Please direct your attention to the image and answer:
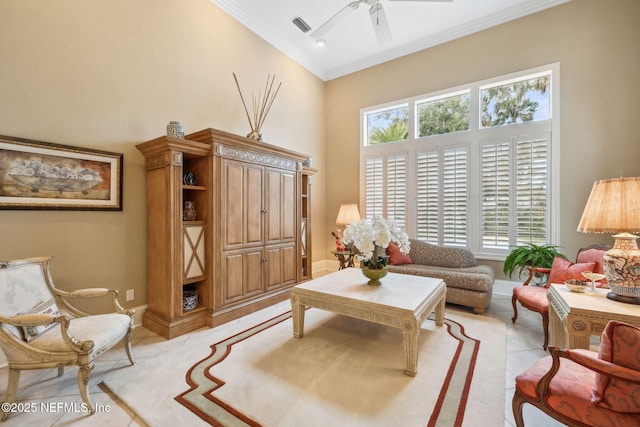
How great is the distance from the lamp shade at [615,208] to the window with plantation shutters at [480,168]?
231 cm

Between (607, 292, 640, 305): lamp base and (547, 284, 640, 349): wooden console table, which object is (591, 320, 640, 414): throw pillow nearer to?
(547, 284, 640, 349): wooden console table

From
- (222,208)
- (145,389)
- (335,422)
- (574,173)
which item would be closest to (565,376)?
(335,422)

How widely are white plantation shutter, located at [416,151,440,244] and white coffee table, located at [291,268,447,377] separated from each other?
6.32 ft

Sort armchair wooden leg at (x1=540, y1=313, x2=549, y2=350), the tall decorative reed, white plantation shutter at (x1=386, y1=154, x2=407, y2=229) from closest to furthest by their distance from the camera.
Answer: armchair wooden leg at (x1=540, y1=313, x2=549, y2=350), the tall decorative reed, white plantation shutter at (x1=386, y1=154, x2=407, y2=229)

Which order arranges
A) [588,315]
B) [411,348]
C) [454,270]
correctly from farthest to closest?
[454,270], [411,348], [588,315]

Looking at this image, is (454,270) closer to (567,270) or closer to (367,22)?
(567,270)

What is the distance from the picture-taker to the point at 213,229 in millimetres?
2988

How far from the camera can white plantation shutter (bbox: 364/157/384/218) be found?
204 inches

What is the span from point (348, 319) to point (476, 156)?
3277mm

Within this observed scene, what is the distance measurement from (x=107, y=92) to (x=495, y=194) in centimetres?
520

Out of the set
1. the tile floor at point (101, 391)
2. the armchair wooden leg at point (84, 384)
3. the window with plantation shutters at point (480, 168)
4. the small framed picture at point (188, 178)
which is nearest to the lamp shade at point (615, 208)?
the tile floor at point (101, 391)

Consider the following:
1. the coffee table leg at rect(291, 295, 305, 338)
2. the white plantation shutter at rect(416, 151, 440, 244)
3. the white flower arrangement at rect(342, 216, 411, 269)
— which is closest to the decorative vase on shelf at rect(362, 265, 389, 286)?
the white flower arrangement at rect(342, 216, 411, 269)

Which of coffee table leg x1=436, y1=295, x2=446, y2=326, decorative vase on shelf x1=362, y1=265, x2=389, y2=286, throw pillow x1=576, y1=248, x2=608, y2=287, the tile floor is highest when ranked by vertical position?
throw pillow x1=576, y1=248, x2=608, y2=287

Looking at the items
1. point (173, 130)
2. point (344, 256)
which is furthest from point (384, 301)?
point (173, 130)
